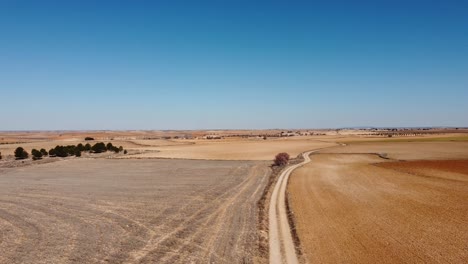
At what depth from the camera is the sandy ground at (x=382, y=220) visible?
11750 millimetres

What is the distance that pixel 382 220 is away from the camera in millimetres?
16328

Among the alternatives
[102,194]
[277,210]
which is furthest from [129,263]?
[102,194]

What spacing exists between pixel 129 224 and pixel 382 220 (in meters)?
10.2

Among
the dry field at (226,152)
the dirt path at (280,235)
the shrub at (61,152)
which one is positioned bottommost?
the dry field at (226,152)

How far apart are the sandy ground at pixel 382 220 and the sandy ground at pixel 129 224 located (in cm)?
239

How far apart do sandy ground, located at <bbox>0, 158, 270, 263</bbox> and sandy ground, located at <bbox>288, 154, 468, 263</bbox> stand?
94.0 inches

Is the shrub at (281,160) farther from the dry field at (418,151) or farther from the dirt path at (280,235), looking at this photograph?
the dirt path at (280,235)

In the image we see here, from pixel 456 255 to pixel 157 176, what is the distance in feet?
96.3

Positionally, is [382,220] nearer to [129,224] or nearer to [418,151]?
[129,224]

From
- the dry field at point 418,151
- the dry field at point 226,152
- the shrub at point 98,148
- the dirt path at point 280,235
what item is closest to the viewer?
the dirt path at point 280,235

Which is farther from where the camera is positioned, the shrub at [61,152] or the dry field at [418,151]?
the shrub at [61,152]

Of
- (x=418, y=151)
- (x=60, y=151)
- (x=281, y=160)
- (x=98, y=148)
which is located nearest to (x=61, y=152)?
(x=60, y=151)

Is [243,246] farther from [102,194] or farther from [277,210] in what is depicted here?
[102,194]

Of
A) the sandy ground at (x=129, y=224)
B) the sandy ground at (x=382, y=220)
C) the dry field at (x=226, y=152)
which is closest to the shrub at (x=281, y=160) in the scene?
the dry field at (x=226, y=152)
